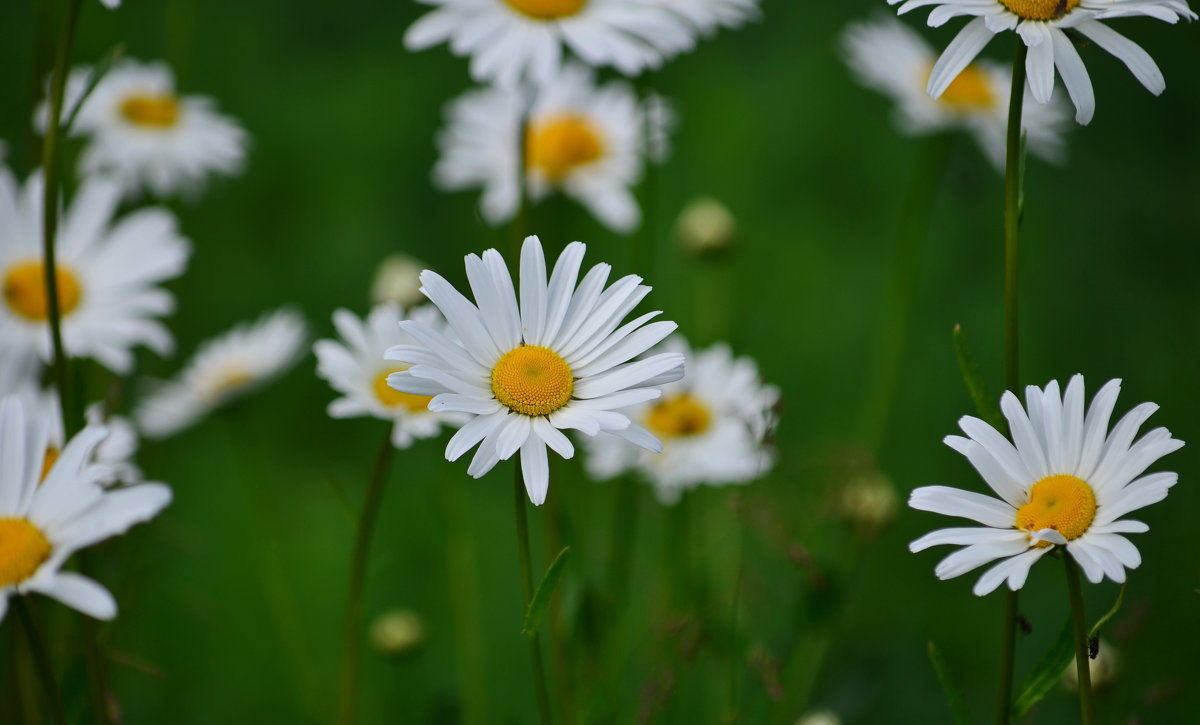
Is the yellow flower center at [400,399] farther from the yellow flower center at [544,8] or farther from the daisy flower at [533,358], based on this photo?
the yellow flower center at [544,8]

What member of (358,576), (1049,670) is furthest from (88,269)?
(1049,670)

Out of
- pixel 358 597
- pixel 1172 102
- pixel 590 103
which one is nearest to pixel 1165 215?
pixel 1172 102

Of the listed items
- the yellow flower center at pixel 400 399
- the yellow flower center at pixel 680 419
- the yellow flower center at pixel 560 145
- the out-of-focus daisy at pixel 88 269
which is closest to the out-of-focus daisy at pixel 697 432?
the yellow flower center at pixel 680 419

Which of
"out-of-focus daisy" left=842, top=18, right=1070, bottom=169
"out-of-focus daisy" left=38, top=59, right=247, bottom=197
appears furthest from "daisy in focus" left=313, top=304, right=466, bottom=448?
"out-of-focus daisy" left=842, top=18, right=1070, bottom=169

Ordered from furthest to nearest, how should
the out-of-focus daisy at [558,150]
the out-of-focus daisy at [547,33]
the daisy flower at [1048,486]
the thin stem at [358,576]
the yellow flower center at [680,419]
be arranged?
1. the out-of-focus daisy at [558,150]
2. the yellow flower center at [680,419]
3. the out-of-focus daisy at [547,33]
4. the thin stem at [358,576]
5. the daisy flower at [1048,486]

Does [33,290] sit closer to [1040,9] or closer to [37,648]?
[37,648]

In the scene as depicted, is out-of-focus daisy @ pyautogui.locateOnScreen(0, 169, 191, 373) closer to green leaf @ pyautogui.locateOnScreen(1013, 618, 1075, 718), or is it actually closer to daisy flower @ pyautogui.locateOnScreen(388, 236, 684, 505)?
daisy flower @ pyautogui.locateOnScreen(388, 236, 684, 505)
